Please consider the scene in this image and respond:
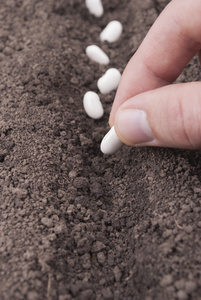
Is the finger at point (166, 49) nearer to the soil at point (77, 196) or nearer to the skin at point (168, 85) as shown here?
the skin at point (168, 85)

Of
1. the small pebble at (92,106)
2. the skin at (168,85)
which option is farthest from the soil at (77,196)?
the skin at (168,85)

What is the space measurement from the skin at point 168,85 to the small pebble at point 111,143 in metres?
0.04

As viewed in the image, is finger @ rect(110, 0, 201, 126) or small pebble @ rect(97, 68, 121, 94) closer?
finger @ rect(110, 0, 201, 126)

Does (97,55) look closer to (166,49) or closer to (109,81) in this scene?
(109,81)

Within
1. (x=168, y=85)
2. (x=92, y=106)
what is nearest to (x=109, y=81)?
(x=92, y=106)

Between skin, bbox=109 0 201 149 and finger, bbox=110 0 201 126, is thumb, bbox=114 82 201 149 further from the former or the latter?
finger, bbox=110 0 201 126

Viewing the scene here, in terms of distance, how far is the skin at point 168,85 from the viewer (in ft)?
3.27

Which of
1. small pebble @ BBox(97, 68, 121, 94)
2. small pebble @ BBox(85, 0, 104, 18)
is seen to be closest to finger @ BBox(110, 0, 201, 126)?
small pebble @ BBox(97, 68, 121, 94)

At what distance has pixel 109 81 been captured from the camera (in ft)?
4.68

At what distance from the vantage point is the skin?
1.00 metres

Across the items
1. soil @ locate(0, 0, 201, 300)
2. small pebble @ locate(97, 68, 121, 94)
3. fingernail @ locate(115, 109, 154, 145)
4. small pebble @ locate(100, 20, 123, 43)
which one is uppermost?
fingernail @ locate(115, 109, 154, 145)

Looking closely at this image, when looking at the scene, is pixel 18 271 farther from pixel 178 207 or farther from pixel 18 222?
pixel 178 207

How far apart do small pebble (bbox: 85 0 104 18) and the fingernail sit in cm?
75

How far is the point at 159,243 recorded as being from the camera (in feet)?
3.24
